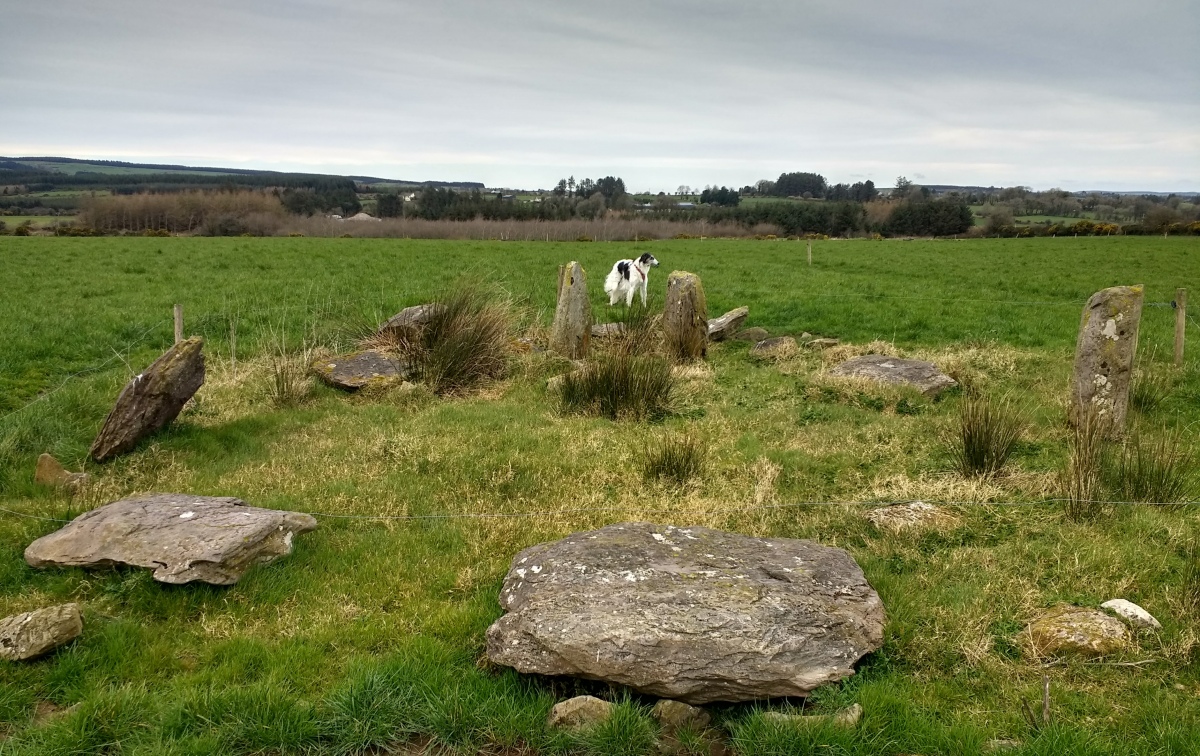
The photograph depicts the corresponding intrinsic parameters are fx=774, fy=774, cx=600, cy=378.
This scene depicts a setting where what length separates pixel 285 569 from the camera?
17.3 feet

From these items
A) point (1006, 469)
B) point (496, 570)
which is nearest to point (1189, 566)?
point (1006, 469)

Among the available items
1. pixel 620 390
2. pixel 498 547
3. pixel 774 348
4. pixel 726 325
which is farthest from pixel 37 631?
pixel 726 325

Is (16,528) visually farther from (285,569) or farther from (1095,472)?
(1095,472)

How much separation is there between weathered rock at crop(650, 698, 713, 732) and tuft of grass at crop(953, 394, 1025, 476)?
14.3 feet

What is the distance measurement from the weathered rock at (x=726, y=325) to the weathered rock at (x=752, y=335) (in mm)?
156

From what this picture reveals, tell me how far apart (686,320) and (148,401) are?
309 inches

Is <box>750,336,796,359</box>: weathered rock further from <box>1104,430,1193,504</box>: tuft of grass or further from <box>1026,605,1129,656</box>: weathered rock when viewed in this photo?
<box>1026,605,1129,656</box>: weathered rock

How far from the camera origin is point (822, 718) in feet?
12.3

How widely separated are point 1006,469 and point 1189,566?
190 cm

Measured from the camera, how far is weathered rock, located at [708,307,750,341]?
14328mm

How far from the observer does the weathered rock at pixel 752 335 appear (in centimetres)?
1424

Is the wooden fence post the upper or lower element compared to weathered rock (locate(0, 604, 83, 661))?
upper

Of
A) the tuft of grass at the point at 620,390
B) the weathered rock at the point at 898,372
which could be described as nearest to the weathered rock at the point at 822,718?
the tuft of grass at the point at 620,390

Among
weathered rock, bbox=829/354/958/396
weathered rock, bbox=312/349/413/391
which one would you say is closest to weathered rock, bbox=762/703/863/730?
weathered rock, bbox=829/354/958/396
